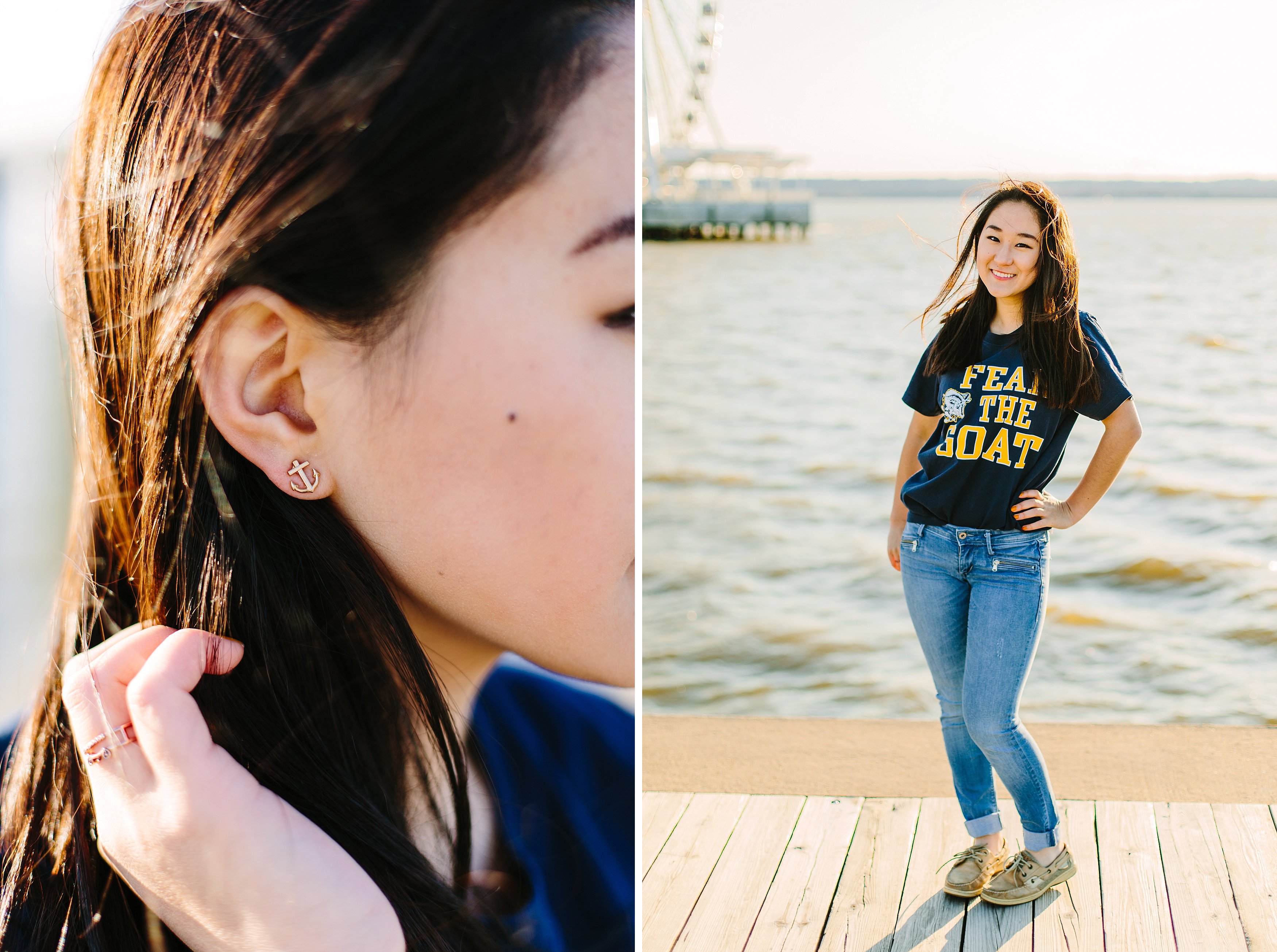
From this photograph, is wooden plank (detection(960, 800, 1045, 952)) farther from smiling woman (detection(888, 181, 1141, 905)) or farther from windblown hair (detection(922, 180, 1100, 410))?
windblown hair (detection(922, 180, 1100, 410))

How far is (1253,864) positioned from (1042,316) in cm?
138

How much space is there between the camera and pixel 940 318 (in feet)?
7.12

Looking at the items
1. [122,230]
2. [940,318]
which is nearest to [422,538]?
[122,230]

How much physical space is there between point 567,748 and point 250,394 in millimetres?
544

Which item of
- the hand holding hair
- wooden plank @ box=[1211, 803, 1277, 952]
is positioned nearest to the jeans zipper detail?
wooden plank @ box=[1211, 803, 1277, 952]

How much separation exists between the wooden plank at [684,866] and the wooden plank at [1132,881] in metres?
0.86

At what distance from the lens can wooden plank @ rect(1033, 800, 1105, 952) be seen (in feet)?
6.98

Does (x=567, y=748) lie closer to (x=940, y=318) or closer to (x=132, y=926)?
(x=132, y=926)

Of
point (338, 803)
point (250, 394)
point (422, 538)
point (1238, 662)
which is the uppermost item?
point (250, 394)

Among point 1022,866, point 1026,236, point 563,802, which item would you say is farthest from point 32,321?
point 1022,866

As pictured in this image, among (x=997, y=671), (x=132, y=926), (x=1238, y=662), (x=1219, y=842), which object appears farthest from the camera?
(x=1238, y=662)

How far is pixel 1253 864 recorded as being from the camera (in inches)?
92.9

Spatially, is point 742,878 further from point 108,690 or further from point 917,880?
point 108,690

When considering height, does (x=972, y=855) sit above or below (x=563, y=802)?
below
